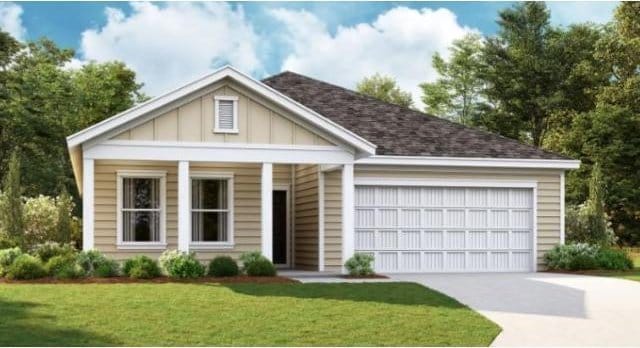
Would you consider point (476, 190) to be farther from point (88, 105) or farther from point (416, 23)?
point (416, 23)

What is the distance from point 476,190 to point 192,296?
1071 cm

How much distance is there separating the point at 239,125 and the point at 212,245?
11.1ft

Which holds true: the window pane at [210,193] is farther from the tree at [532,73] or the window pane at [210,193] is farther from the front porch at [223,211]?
the tree at [532,73]

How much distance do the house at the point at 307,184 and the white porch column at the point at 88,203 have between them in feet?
0.10

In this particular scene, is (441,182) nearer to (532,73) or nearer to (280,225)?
(280,225)

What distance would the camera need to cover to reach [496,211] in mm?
24125

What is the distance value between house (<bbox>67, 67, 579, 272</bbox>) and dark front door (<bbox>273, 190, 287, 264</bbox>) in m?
0.03

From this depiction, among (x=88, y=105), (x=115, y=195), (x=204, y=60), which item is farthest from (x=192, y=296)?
(x=88, y=105)

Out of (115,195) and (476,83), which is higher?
(476,83)

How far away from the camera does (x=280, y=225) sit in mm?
24562

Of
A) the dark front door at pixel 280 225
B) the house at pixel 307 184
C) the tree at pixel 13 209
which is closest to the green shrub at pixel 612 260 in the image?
the house at pixel 307 184

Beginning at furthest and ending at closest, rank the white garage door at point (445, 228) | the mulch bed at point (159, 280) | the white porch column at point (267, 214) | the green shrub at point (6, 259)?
the white garage door at point (445, 228) < the white porch column at point (267, 214) < the green shrub at point (6, 259) < the mulch bed at point (159, 280)

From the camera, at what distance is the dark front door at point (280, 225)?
2453 centimetres

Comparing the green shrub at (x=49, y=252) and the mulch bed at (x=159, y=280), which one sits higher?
the green shrub at (x=49, y=252)
